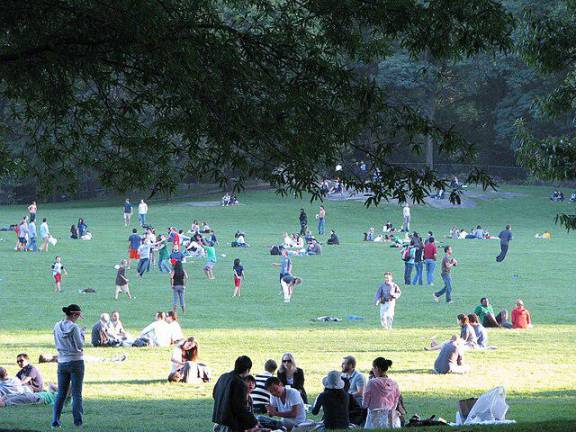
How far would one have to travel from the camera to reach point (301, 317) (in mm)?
29906

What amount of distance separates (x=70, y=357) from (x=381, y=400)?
13.0 feet

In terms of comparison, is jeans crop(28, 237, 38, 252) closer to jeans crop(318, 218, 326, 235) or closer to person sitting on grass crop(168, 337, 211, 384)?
jeans crop(318, 218, 326, 235)

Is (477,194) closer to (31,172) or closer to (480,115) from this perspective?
(480,115)

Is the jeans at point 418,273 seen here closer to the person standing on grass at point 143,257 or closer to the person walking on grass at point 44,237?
the person standing on grass at point 143,257

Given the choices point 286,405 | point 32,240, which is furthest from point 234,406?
point 32,240

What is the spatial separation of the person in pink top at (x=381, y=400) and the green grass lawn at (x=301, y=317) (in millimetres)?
1812

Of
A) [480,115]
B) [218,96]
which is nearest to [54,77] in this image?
[218,96]

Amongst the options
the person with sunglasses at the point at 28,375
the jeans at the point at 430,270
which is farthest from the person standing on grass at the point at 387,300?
the person with sunglasses at the point at 28,375

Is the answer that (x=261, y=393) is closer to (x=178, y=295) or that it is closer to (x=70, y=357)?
(x=70, y=357)

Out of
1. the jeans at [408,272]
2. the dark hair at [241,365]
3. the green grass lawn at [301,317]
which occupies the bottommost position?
the green grass lawn at [301,317]

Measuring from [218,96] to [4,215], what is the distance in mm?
51487

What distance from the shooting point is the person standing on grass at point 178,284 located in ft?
99.7

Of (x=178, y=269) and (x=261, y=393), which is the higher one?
(x=178, y=269)

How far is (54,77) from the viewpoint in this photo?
13.4 meters
